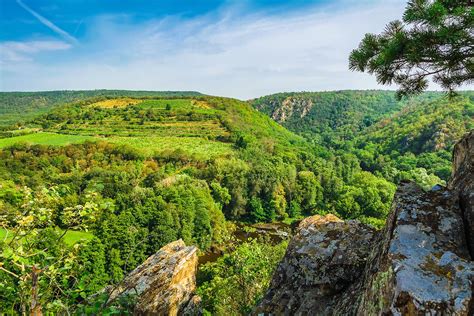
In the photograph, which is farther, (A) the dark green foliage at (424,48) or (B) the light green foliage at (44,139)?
(B) the light green foliage at (44,139)

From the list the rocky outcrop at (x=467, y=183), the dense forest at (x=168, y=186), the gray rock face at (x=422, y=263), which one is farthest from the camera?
the dense forest at (x=168, y=186)

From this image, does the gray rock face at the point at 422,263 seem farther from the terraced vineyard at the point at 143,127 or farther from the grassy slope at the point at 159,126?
the terraced vineyard at the point at 143,127

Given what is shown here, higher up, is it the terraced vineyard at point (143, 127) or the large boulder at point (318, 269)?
the large boulder at point (318, 269)

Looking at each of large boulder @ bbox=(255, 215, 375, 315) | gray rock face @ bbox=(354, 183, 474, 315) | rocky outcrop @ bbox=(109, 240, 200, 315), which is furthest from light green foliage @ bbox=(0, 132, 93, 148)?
gray rock face @ bbox=(354, 183, 474, 315)

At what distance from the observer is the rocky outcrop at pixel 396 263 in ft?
12.2

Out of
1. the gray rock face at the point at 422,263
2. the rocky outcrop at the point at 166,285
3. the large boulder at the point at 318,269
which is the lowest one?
the rocky outcrop at the point at 166,285

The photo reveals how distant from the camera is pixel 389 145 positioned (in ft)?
416

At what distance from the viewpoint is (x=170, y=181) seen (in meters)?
62.8

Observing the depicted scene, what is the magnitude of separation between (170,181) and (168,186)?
5259mm

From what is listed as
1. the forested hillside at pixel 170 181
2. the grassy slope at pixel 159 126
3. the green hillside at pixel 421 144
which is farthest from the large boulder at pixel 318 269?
the green hillside at pixel 421 144

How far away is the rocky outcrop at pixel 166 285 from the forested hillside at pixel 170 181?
371 cm

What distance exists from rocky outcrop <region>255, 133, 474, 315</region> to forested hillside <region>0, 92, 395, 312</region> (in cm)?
393

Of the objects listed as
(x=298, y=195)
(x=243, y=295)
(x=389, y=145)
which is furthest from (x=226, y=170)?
(x=389, y=145)

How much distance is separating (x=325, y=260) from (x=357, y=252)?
637 mm
